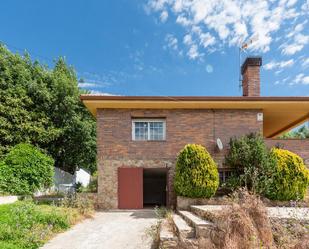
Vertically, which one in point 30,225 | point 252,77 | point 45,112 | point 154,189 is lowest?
point 154,189

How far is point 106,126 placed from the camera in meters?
12.1

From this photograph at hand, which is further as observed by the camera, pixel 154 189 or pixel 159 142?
pixel 154 189

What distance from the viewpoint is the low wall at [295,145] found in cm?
1204

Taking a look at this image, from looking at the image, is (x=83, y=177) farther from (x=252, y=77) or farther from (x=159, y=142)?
(x=252, y=77)

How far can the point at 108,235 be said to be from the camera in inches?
291

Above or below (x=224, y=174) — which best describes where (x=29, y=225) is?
below

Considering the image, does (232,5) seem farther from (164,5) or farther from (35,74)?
(35,74)

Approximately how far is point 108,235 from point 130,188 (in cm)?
459

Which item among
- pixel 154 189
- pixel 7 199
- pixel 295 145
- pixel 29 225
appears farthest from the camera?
pixel 154 189

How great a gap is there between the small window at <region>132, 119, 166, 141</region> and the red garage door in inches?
61.2

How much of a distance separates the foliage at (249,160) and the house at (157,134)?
0.65m

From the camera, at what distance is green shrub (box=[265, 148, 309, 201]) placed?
10.4m

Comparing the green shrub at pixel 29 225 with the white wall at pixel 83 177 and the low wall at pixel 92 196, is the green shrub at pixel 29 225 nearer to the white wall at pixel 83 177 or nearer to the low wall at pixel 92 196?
the low wall at pixel 92 196

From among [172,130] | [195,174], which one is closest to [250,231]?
[195,174]
